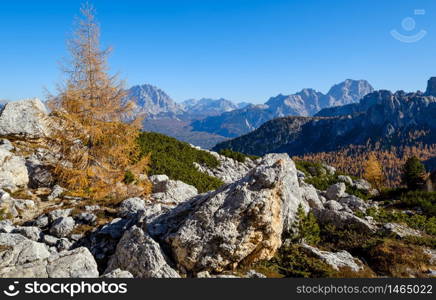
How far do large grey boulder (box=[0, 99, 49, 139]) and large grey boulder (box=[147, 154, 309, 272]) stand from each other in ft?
62.4

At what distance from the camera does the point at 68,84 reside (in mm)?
18141

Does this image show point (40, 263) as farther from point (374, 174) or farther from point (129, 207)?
point (374, 174)

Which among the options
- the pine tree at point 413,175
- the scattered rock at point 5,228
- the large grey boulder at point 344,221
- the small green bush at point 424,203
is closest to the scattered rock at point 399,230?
the large grey boulder at point 344,221

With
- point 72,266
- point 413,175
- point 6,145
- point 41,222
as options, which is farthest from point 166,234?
point 413,175

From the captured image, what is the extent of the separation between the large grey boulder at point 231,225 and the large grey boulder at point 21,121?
19.0 metres

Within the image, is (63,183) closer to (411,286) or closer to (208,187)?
(208,187)

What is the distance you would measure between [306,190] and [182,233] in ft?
51.7

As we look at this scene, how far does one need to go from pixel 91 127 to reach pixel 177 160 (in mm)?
21847

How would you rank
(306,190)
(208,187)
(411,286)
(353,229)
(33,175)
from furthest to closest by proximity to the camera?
(208,187)
(306,190)
(33,175)
(353,229)
(411,286)

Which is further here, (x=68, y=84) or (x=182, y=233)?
(x=68, y=84)

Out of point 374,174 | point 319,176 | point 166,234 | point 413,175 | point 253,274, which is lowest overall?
point 374,174

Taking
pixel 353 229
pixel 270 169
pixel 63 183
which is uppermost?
pixel 270 169

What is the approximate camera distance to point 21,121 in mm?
25484

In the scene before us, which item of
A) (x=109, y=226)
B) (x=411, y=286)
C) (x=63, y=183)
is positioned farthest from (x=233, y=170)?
(x=411, y=286)
